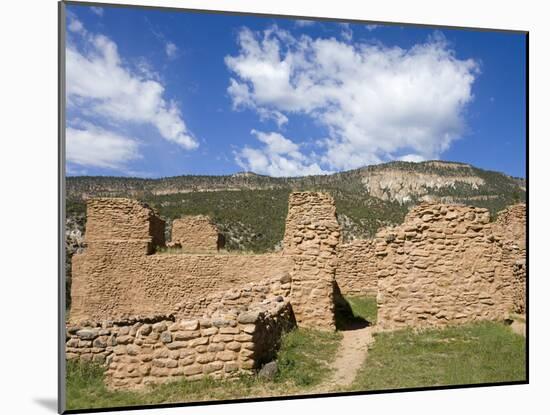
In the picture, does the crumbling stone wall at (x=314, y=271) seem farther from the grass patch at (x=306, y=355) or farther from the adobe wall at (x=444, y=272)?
the adobe wall at (x=444, y=272)

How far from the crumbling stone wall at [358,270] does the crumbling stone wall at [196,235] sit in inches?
188

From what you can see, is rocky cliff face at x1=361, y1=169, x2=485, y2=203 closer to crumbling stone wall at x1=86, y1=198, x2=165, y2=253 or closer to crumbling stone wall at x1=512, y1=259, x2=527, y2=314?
crumbling stone wall at x1=512, y1=259, x2=527, y2=314

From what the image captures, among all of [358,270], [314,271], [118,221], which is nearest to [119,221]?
[118,221]

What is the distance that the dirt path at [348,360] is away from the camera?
7.28 metres

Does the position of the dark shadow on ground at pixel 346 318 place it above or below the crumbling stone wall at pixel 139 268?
below

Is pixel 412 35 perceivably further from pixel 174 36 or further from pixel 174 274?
pixel 174 274

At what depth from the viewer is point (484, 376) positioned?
25.1 feet

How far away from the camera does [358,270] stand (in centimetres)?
1596

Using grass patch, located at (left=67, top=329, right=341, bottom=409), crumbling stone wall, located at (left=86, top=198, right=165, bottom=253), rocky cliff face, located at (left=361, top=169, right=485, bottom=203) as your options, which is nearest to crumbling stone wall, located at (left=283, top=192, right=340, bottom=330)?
grass patch, located at (left=67, top=329, right=341, bottom=409)

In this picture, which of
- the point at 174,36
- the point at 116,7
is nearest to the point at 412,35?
the point at 174,36

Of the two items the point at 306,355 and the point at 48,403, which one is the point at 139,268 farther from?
the point at 48,403

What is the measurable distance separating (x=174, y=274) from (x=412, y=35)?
8.92 meters

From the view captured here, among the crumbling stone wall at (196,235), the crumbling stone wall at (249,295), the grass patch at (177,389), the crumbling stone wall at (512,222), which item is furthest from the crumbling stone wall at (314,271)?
the crumbling stone wall at (196,235)

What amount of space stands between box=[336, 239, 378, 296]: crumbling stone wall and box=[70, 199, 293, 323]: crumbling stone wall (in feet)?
12.8
